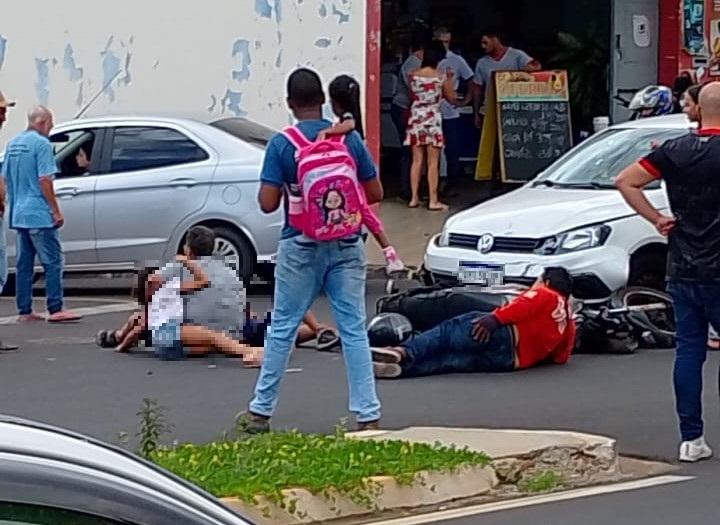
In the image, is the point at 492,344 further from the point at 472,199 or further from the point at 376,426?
the point at 472,199

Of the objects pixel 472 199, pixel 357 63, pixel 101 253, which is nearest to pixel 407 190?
pixel 472 199

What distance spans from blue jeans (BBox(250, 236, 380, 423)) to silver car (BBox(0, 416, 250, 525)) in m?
5.80

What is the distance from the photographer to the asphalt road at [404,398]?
28.9 ft

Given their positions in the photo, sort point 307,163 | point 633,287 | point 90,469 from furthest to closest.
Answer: point 633,287, point 307,163, point 90,469

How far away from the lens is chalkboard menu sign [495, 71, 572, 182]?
20.7 meters

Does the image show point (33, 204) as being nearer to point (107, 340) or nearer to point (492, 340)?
point (107, 340)

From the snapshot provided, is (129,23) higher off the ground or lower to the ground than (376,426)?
higher

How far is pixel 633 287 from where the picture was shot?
1295 centimetres

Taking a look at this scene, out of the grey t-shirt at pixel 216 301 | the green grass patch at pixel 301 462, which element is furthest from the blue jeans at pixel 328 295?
the grey t-shirt at pixel 216 301

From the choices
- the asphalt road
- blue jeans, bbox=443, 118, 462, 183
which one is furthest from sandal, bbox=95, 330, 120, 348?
blue jeans, bbox=443, 118, 462, 183

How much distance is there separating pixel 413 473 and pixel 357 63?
40.0 feet

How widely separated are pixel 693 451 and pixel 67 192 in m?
8.19

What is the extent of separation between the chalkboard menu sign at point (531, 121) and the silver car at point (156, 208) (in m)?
5.91

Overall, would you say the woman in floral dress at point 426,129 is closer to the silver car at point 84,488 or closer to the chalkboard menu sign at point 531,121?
the chalkboard menu sign at point 531,121
